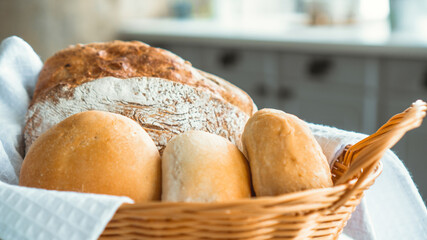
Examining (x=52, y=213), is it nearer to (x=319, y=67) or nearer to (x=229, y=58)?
(x=319, y=67)

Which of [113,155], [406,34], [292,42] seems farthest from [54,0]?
[113,155]

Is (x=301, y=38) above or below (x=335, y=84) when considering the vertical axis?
above

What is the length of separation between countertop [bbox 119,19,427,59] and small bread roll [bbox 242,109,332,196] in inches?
43.5

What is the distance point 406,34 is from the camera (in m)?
1.78

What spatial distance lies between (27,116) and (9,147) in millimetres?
68

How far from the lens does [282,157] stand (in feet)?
1.74

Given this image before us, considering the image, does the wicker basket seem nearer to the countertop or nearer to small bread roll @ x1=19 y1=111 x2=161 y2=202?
small bread roll @ x1=19 y1=111 x2=161 y2=202

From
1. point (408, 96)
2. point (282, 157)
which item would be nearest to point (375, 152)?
point (282, 157)

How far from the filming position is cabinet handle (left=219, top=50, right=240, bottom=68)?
2.06 m

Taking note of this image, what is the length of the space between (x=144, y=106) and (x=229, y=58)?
139 cm

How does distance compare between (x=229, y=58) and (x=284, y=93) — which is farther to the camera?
(x=229, y=58)

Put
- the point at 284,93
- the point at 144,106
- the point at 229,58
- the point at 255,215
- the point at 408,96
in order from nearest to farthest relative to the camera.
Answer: the point at 255,215 < the point at 144,106 < the point at 408,96 < the point at 284,93 < the point at 229,58

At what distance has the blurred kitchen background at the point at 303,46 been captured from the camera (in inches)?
62.4

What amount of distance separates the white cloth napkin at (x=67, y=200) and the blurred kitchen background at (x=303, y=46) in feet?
3.04
